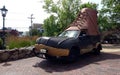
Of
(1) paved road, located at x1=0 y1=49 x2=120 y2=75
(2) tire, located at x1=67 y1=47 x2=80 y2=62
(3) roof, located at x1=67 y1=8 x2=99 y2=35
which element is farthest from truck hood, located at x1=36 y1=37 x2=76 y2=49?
(3) roof, located at x1=67 y1=8 x2=99 y2=35

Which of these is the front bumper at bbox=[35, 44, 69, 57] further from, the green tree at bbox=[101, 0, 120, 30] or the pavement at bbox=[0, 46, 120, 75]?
the green tree at bbox=[101, 0, 120, 30]

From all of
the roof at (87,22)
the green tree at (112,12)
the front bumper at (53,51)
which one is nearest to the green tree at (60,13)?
the green tree at (112,12)

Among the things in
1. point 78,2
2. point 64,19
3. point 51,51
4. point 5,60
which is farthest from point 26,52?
point 78,2

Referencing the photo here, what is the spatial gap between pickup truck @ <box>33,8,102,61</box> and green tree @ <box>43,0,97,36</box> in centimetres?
1637

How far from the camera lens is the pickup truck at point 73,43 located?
38.1ft

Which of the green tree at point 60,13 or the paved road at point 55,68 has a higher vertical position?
the green tree at point 60,13

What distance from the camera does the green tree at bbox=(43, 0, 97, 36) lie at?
1281 inches

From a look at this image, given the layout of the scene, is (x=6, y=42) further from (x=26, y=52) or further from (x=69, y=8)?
(x=69, y=8)

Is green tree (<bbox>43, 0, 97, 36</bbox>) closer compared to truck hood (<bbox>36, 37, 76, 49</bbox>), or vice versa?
truck hood (<bbox>36, 37, 76, 49</bbox>)

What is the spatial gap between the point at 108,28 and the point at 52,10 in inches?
319

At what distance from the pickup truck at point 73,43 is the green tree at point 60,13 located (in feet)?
53.7

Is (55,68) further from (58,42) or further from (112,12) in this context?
(112,12)

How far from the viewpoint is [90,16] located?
16.1 metres

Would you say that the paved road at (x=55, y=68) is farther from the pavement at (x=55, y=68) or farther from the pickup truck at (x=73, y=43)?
the pickup truck at (x=73, y=43)
